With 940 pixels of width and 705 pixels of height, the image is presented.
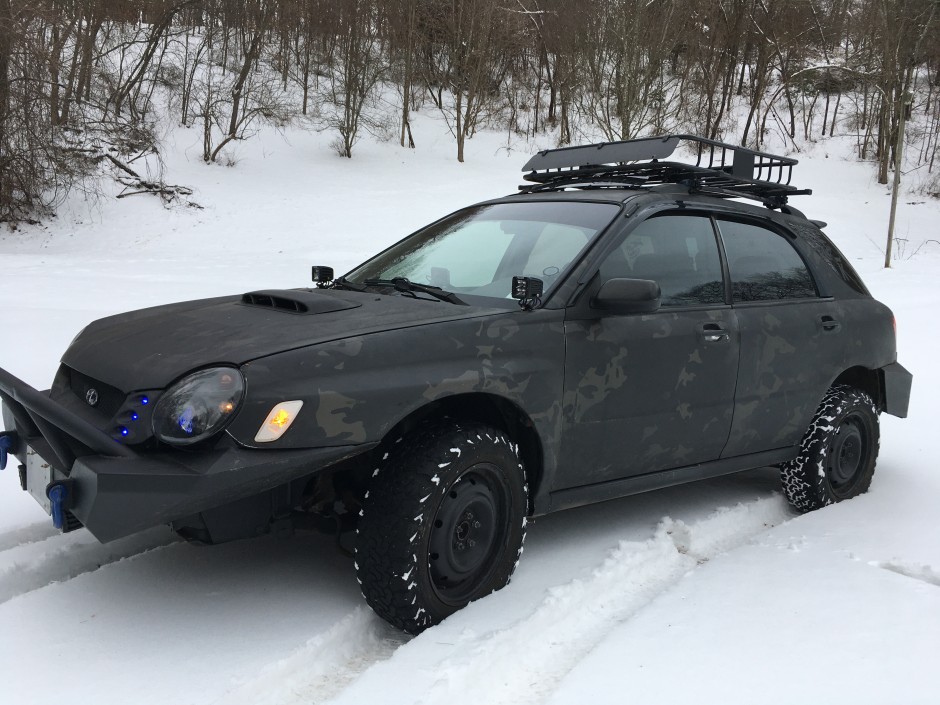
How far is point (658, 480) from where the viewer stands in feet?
12.4

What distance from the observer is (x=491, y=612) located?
3.06 metres

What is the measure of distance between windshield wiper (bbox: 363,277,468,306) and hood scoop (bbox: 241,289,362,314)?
374 mm

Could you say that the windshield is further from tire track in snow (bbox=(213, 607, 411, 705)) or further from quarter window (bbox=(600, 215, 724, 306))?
tire track in snow (bbox=(213, 607, 411, 705))

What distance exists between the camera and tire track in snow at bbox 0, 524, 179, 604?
324 centimetres

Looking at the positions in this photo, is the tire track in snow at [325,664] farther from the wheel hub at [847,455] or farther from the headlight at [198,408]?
the wheel hub at [847,455]

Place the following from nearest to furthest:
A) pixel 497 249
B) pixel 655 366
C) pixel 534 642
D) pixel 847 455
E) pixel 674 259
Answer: pixel 534 642 → pixel 655 366 → pixel 497 249 → pixel 674 259 → pixel 847 455

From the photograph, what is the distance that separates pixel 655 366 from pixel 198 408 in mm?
1934

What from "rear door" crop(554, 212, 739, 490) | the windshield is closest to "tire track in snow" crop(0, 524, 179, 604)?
the windshield

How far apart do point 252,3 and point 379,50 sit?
15.4 ft

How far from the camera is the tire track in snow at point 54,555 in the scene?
10.6ft

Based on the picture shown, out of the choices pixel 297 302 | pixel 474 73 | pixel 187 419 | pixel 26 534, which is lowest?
pixel 26 534

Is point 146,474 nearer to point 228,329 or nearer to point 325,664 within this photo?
point 228,329

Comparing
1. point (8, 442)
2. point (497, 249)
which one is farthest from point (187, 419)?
point (497, 249)

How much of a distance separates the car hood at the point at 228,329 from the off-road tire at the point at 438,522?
1.55 feet
